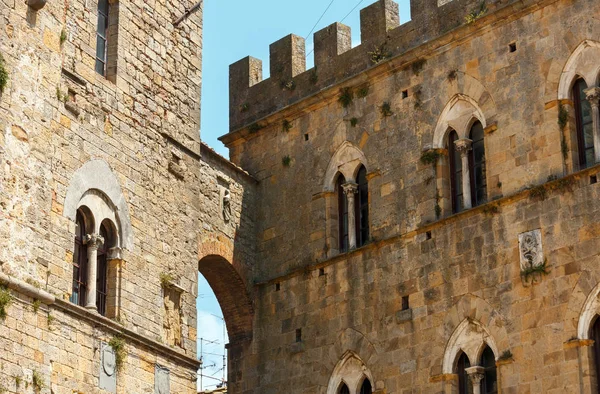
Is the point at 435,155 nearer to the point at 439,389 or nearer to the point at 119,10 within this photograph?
the point at 439,389

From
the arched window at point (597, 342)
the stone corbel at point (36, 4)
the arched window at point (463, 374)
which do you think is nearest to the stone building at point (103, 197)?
the stone corbel at point (36, 4)

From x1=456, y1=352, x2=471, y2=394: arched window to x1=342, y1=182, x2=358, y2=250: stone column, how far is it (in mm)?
2817

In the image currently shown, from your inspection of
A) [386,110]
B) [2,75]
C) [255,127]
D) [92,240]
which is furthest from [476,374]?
[2,75]

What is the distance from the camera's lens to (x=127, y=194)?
1916 cm

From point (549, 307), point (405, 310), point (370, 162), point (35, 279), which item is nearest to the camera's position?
point (35, 279)

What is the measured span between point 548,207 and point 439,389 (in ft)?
9.73

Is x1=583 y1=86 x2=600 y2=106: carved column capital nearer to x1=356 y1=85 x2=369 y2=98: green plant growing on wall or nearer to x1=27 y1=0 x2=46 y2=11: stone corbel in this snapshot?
x1=356 y1=85 x2=369 y2=98: green plant growing on wall

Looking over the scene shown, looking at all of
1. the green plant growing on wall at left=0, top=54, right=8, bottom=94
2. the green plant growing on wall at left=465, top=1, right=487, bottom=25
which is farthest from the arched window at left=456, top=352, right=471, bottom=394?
the green plant growing on wall at left=0, top=54, right=8, bottom=94

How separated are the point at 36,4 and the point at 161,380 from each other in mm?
5300

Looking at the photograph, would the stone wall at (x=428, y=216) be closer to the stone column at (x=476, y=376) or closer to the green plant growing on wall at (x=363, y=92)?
the green plant growing on wall at (x=363, y=92)

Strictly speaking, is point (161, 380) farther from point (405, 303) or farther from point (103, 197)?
point (405, 303)

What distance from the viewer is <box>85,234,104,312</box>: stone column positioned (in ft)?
59.2

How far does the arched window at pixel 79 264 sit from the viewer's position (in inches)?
A: 712

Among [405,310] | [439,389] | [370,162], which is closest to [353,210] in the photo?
[370,162]
